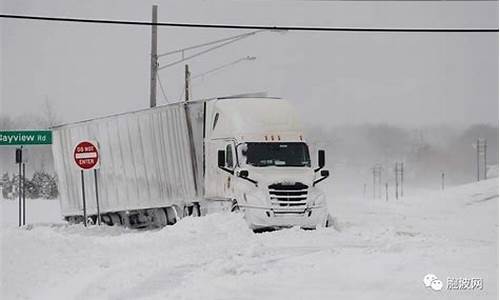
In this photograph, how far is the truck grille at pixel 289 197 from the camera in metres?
11.7

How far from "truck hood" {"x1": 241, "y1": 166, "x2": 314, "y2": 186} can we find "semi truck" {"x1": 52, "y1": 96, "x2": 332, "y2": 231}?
13mm

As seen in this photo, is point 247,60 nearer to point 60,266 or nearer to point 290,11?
point 290,11

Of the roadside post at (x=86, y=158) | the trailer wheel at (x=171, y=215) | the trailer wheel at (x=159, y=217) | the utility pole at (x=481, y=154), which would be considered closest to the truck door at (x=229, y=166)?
the trailer wheel at (x=171, y=215)

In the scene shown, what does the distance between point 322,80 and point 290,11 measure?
3.90 ft

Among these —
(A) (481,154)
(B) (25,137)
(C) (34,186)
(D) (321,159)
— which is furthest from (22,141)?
(A) (481,154)

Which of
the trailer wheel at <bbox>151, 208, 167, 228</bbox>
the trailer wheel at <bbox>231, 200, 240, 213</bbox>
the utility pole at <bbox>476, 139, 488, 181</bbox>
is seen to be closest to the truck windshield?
the trailer wheel at <bbox>231, 200, 240, 213</bbox>

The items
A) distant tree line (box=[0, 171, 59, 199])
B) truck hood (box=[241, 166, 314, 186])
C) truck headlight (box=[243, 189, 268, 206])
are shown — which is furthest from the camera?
truck hood (box=[241, 166, 314, 186])

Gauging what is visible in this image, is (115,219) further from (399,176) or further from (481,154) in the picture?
(481,154)

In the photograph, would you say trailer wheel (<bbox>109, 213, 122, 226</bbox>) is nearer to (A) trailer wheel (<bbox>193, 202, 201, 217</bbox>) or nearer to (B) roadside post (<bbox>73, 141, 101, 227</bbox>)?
(B) roadside post (<bbox>73, 141, 101, 227</bbox>)

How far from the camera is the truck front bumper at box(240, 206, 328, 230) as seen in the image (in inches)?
452

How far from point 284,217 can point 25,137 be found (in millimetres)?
3318

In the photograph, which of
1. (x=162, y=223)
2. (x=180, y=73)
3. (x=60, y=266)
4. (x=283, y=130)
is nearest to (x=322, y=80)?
(x=283, y=130)

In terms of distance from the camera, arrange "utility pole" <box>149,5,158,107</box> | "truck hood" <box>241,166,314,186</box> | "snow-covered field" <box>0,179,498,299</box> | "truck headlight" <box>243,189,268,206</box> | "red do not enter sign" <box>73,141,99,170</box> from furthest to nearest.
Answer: "truck hood" <box>241,166,314,186</box> < "truck headlight" <box>243,189,268,206</box> < "red do not enter sign" <box>73,141,99,170</box> < "utility pole" <box>149,5,158,107</box> < "snow-covered field" <box>0,179,498,299</box>

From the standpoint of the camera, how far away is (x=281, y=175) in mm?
11914
